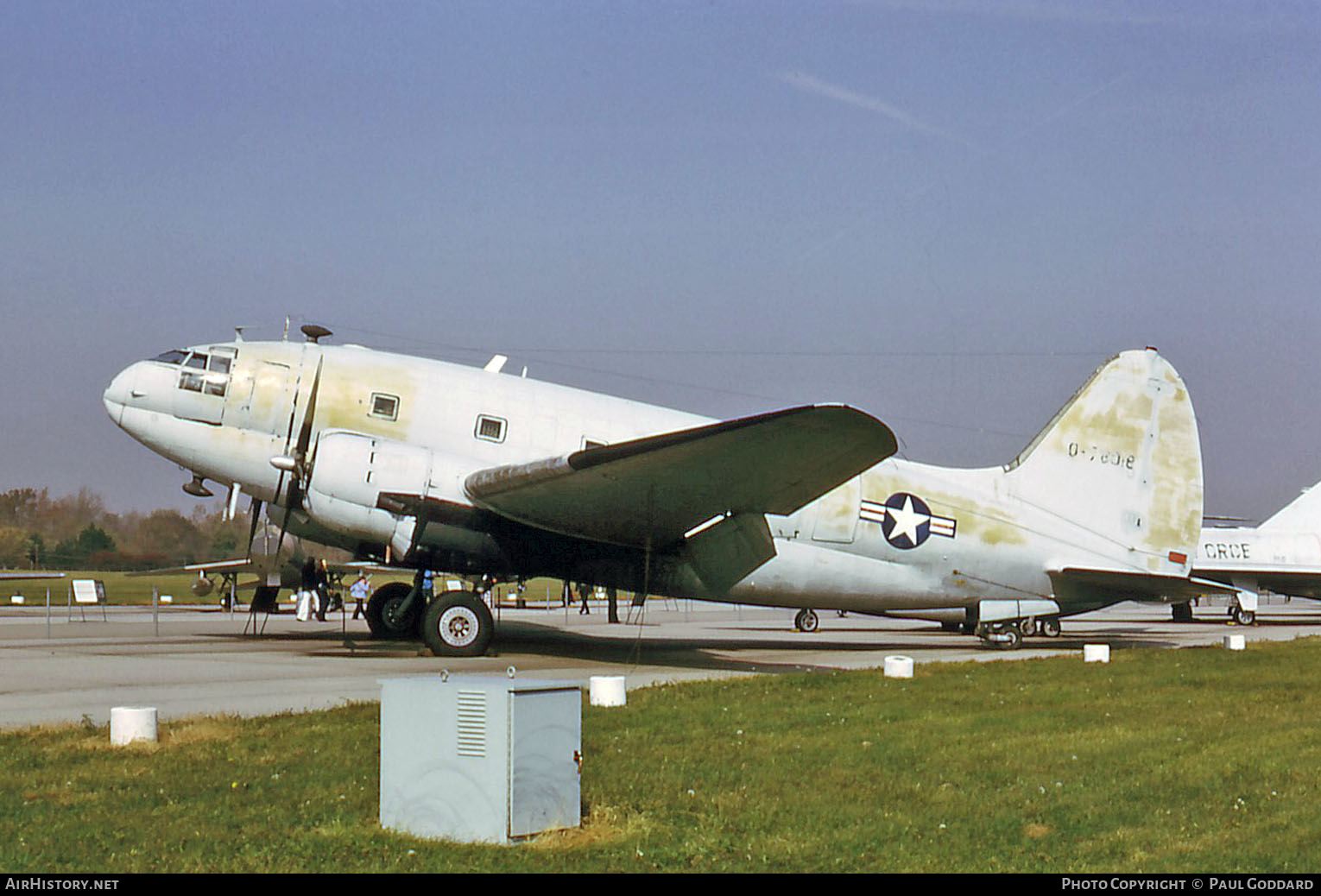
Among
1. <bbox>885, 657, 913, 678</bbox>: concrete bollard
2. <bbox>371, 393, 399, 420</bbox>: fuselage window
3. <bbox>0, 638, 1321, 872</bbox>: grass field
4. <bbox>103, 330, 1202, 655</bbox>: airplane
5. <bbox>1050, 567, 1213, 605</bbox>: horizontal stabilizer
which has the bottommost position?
<bbox>0, 638, 1321, 872</bbox>: grass field

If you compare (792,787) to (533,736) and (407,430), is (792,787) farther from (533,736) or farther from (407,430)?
(407,430)

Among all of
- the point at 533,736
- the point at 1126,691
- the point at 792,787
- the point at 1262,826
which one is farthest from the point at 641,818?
the point at 1126,691

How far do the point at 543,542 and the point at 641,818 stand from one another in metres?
13.4

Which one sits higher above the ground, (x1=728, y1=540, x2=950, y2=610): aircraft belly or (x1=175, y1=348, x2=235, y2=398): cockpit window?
(x1=175, y1=348, x2=235, y2=398): cockpit window

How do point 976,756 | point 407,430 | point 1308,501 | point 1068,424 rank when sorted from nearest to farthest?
point 976,756
point 407,430
point 1068,424
point 1308,501

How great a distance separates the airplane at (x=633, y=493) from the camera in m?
18.6

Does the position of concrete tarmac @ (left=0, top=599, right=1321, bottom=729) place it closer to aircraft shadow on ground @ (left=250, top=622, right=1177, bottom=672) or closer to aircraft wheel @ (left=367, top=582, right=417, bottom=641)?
aircraft shadow on ground @ (left=250, top=622, right=1177, bottom=672)

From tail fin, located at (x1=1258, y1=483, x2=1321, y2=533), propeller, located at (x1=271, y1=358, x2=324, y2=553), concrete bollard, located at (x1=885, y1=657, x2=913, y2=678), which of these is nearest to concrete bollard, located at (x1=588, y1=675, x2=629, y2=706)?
concrete bollard, located at (x1=885, y1=657, x2=913, y2=678)

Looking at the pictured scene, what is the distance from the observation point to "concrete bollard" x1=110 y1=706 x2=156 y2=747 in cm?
1038

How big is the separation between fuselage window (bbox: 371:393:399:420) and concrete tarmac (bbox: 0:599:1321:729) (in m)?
4.12

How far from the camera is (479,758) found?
701cm

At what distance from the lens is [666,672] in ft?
62.6

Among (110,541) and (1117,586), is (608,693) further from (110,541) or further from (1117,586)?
(110,541)

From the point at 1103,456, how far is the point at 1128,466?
1.90 feet
